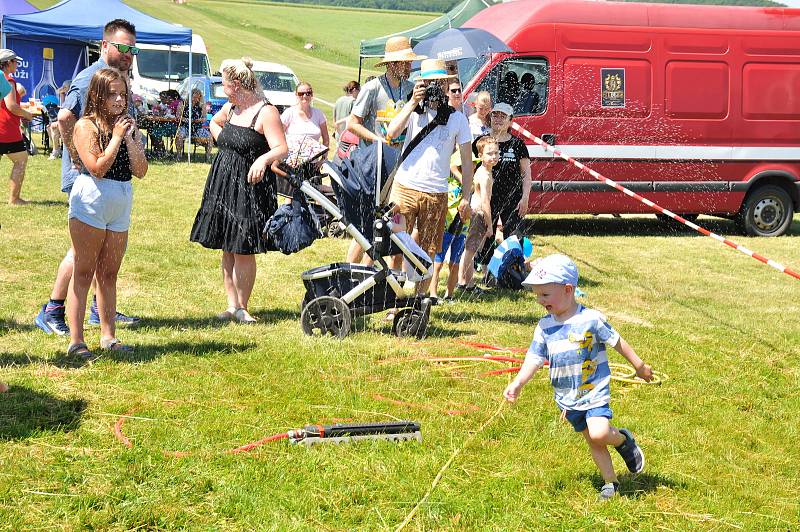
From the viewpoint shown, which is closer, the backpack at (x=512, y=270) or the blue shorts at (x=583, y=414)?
the blue shorts at (x=583, y=414)

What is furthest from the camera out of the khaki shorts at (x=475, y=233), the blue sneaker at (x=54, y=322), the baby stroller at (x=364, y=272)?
the khaki shorts at (x=475, y=233)

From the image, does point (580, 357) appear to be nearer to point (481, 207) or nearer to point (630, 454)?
point (630, 454)

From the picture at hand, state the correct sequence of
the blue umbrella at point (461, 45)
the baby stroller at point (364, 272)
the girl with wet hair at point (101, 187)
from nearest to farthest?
1. the girl with wet hair at point (101, 187)
2. the baby stroller at point (364, 272)
3. the blue umbrella at point (461, 45)

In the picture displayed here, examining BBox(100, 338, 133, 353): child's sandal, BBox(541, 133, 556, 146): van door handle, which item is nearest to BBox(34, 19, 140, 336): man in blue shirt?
BBox(100, 338, 133, 353): child's sandal

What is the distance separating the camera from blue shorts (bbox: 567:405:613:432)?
14.2 feet

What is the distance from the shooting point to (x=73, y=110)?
6.19 m

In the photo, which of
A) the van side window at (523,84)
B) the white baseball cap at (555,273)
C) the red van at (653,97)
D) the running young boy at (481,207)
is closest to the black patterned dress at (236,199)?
the running young boy at (481,207)

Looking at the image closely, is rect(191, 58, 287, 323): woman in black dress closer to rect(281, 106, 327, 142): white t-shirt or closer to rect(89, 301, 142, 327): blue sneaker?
rect(89, 301, 142, 327): blue sneaker

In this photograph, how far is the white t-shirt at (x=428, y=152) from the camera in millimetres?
7301

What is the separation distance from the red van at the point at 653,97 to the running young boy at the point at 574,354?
833 centimetres

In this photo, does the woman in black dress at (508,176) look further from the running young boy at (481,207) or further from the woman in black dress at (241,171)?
the woman in black dress at (241,171)

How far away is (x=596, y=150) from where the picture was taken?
42.2ft

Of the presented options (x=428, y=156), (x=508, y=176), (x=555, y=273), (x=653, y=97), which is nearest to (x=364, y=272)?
(x=428, y=156)

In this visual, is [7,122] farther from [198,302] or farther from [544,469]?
[544,469]
